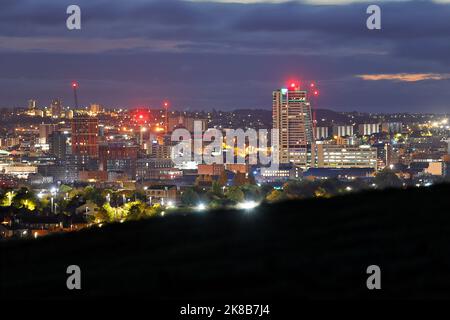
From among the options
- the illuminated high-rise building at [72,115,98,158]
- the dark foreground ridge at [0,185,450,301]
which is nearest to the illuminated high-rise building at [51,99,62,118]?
the illuminated high-rise building at [72,115,98,158]

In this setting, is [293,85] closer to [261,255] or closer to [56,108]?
[56,108]

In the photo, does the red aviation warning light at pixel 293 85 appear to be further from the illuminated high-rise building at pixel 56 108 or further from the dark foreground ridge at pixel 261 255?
the dark foreground ridge at pixel 261 255

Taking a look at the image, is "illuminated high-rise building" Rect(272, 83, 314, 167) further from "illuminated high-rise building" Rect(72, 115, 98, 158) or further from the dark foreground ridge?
the dark foreground ridge

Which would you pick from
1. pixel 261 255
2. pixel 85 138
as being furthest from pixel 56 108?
pixel 261 255

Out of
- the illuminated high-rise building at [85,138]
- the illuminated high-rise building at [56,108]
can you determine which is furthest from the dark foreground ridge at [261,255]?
the illuminated high-rise building at [56,108]

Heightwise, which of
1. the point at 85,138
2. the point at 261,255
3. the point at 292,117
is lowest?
the point at 261,255

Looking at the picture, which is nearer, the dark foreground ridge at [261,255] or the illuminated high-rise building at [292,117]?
the dark foreground ridge at [261,255]
